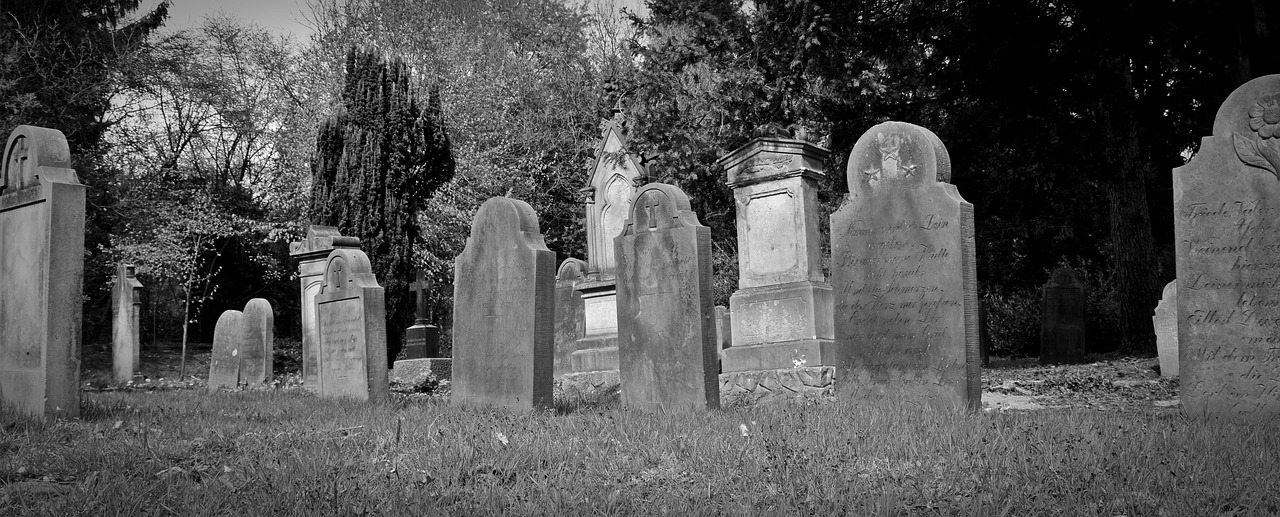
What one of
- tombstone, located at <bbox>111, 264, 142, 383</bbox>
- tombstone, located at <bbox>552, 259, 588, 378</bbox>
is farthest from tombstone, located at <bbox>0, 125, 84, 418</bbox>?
tombstone, located at <bbox>111, 264, 142, 383</bbox>

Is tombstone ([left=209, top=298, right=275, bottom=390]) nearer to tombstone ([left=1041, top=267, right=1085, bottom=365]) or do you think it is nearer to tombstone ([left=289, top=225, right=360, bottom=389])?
tombstone ([left=289, top=225, right=360, bottom=389])

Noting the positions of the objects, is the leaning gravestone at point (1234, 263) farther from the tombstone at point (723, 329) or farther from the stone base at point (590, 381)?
the tombstone at point (723, 329)

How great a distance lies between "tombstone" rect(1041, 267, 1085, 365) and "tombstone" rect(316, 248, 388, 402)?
1225cm

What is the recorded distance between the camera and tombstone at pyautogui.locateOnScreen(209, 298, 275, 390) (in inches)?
646

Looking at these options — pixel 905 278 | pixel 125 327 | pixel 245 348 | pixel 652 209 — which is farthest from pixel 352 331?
pixel 125 327

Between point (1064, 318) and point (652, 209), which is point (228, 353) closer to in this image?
point (652, 209)

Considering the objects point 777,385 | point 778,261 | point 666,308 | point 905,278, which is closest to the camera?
point 905,278

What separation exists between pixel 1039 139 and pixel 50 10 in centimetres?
2569

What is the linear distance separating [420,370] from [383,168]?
781 cm

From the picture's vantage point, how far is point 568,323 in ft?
47.9

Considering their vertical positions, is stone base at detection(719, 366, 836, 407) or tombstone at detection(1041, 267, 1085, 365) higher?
tombstone at detection(1041, 267, 1085, 365)

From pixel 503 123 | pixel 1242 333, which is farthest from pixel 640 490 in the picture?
pixel 503 123

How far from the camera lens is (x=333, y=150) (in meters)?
23.8

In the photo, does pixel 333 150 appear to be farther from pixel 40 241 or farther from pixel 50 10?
pixel 40 241
